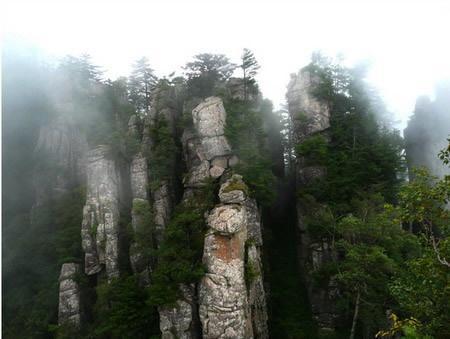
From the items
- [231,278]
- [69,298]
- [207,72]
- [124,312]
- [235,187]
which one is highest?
[207,72]

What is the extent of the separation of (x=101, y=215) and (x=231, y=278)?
1482 cm

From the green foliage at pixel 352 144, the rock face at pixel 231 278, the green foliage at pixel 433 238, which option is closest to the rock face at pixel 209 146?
the rock face at pixel 231 278

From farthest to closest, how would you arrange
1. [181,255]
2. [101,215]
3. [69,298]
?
[101,215] < [69,298] < [181,255]

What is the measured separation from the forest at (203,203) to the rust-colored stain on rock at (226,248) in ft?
0.33

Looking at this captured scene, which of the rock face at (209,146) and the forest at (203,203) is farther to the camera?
the rock face at (209,146)

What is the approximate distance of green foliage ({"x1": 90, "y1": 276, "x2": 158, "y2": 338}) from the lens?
23.0 m

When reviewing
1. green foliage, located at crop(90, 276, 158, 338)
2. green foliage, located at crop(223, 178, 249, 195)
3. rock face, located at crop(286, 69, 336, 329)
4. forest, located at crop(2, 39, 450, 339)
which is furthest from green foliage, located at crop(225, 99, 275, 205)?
green foliage, located at crop(90, 276, 158, 338)

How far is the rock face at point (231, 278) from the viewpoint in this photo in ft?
68.5

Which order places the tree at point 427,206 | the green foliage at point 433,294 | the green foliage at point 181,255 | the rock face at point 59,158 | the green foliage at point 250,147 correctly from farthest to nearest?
1. the rock face at point 59,158
2. the green foliage at point 250,147
3. the green foliage at point 181,255
4. the green foliage at point 433,294
5. the tree at point 427,206

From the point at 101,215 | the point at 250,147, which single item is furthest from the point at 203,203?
the point at 101,215

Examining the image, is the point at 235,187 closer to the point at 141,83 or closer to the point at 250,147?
the point at 250,147

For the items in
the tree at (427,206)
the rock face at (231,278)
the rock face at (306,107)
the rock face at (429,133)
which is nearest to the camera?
the tree at (427,206)

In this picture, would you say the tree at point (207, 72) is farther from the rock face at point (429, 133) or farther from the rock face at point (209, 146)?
the rock face at point (429, 133)

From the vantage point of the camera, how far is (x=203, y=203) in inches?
1019
